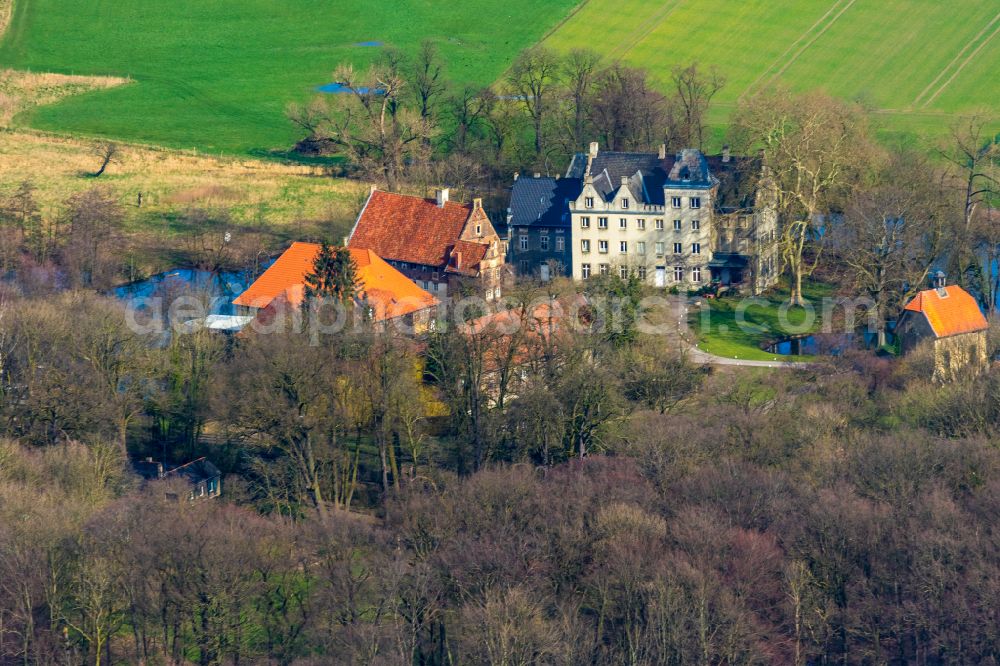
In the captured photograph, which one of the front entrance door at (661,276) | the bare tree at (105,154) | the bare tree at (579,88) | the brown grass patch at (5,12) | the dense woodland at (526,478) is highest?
the brown grass patch at (5,12)

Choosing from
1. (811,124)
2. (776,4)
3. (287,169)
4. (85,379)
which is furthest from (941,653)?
(776,4)

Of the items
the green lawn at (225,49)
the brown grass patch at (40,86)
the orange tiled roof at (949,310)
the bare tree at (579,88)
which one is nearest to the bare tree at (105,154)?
the green lawn at (225,49)

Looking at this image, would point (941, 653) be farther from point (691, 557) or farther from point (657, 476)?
point (657, 476)

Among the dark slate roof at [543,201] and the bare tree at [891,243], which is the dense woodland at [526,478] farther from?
the dark slate roof at [543,201]

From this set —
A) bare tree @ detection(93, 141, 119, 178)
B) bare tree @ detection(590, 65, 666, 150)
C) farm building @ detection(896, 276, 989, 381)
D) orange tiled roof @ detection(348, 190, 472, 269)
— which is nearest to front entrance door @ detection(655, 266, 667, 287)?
orange tiled roof @ detection(348, 190, 472, 269)

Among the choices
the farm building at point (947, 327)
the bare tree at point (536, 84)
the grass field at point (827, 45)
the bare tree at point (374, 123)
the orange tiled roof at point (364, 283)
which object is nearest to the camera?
the farm building at point (947, 327)

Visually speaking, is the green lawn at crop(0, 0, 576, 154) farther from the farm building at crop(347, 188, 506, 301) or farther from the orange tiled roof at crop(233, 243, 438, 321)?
the orange tiled roof at crop(233, 243, 438, 321)

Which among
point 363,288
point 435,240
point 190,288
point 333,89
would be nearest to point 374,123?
point 333,89

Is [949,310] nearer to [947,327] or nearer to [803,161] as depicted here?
[947,327]
